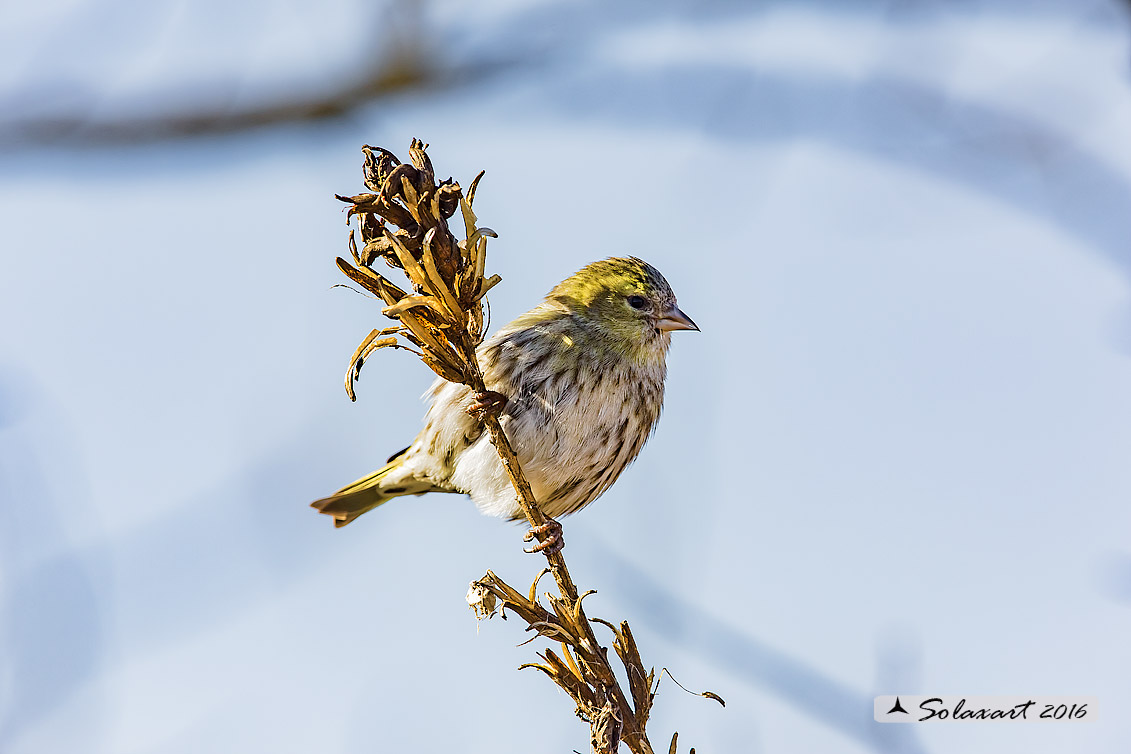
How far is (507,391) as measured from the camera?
350cm

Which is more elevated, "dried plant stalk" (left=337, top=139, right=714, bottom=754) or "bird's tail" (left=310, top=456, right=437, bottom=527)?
"bird's tail" (left=310, top=456, right=437, bottom=527)

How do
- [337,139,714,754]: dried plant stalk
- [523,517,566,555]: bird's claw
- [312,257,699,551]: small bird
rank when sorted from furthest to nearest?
1. [312,257,699,551]: small bird
2. [523,517,566,555]: bird's claw
3. [337,139,714,754]: dried plant stalk

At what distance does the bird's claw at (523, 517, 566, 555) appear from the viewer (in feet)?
7.11

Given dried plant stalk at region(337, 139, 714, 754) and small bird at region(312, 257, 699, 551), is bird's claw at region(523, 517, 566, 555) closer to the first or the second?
dried plant stalk at region(337, 139, 714, 754)

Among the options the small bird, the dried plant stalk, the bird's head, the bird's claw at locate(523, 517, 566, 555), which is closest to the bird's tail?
the small bird

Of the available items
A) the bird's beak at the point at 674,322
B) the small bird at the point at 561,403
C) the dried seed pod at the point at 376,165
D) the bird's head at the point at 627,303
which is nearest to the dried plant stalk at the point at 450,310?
the dried seed pod at the point at 376,165

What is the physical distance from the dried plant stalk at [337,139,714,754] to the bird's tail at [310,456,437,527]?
2.47 meters

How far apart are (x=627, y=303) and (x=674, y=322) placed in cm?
21

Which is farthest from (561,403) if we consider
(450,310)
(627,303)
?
(450,310)

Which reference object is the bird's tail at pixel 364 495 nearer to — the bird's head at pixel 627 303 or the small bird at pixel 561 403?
the small bird at pixel 561 403

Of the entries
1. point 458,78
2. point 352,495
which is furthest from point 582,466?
point 458,78

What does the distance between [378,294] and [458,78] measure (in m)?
0.85

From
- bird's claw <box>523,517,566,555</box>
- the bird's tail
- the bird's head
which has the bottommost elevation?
bird's claw <box>523,517,566,555</box>

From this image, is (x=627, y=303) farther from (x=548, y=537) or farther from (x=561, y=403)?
(x=548, y=537)
